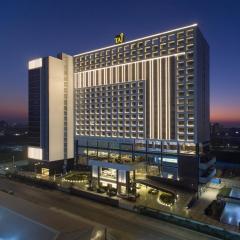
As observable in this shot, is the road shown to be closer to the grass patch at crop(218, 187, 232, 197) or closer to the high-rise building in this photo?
the high-rise building

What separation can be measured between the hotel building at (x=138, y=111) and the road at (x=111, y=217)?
396 inches

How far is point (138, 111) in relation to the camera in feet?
237

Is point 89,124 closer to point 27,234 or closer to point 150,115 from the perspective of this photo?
point 150,115

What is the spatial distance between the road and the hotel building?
10047mm

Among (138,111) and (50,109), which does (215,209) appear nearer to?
(138,111)

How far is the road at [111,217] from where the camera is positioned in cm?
3738

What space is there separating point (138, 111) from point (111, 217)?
35.5m

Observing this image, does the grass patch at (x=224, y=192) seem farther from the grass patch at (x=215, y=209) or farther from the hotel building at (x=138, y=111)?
the hotel building at (x=138, y=111)

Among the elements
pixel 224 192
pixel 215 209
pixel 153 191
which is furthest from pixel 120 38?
pixel 215 209

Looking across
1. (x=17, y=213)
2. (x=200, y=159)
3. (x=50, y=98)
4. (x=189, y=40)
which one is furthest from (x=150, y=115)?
(x=17, y=213)

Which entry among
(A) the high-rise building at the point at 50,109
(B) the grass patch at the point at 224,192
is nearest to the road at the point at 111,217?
(A) the high-rise building at the point at 50,109

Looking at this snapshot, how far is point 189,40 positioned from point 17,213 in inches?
2187

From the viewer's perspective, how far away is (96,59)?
80.8 metres

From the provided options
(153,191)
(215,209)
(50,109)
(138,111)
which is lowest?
(215,209)
